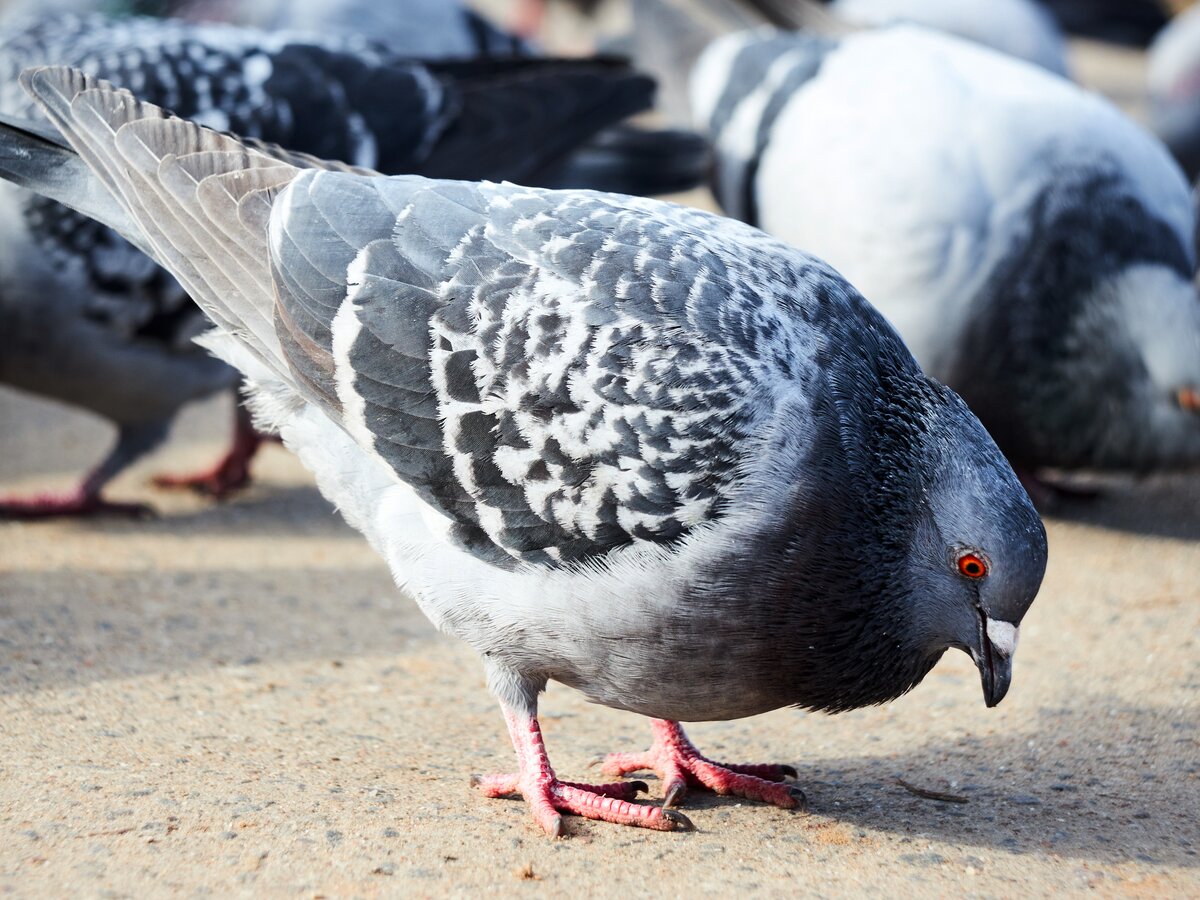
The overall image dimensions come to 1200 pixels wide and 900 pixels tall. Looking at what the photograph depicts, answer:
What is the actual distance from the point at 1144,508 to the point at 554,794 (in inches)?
156

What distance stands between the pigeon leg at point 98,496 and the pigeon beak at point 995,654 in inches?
156

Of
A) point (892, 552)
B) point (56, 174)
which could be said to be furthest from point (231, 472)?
point (892, 552)

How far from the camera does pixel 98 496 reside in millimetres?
5695

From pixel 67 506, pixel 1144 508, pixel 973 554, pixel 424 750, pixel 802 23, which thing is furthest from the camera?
pixel 802 23

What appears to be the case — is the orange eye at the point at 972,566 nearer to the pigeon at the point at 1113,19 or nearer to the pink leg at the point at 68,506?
the pink leg at the point at 68,506

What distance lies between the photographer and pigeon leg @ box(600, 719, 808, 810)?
3.33 metres

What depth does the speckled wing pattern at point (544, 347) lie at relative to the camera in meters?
2.90

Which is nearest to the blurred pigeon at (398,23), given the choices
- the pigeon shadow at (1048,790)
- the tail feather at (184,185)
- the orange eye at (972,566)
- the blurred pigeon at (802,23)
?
the blurred pigeon at (802,23)

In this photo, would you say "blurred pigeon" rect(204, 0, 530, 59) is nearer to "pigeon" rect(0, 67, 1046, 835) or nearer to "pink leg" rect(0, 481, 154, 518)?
"pink leg" rect(0, 481, 154, 518)

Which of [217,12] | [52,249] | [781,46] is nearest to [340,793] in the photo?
[52,249]

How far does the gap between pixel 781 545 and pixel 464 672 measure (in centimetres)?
177

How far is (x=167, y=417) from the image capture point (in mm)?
5797

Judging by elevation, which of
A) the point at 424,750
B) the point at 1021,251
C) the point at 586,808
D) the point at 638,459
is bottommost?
the point at 424,750

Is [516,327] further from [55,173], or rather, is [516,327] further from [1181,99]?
[1181,99]
